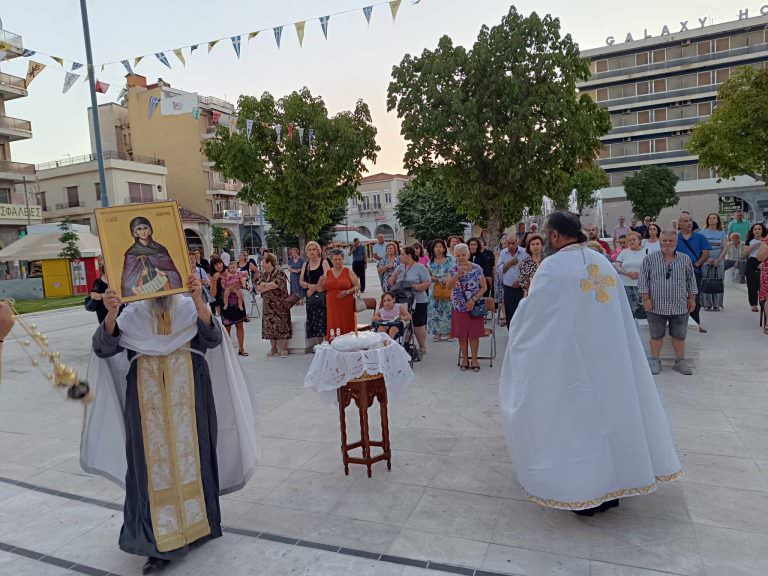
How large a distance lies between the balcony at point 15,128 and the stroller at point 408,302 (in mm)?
35182

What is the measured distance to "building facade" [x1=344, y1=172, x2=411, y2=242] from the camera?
63.8 metres

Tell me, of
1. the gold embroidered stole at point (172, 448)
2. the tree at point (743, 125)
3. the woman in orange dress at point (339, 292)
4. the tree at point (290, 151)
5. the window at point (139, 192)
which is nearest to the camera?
the gold embroidered stole at point (172, 448)

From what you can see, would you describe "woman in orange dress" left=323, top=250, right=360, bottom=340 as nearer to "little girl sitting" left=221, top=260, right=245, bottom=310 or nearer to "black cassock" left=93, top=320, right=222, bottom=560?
"little girl sitting" left=221, top=260, right=245, bottom=310

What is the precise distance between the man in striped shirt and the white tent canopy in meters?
24.7

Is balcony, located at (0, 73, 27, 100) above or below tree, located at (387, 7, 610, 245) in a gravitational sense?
above

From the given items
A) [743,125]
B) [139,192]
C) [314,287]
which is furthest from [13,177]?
[743,125]

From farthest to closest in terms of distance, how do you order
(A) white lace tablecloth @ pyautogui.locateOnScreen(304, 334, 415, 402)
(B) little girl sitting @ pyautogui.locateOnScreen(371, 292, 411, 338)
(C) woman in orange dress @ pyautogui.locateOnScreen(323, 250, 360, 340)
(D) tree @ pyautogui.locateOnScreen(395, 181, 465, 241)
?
(D) tree @ pyautogui.locateOnScreen(395, 181, 465, 241)
(B) little girl sitting @ pyautogui.locateOnScreen(371, 292, 411, 338)
(C) woman in orange dress @ pyautogui.locateOnScreen(323, 250, 360, 340)
(A) white lace tablecloth @ pyautogui.locateOnScreen(304, 334, 415, 402)

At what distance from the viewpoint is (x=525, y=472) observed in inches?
144

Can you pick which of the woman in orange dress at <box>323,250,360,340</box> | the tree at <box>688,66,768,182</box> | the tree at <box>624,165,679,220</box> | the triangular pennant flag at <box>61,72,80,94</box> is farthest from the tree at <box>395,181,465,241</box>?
the woman in orange dress at <box>323,250,360,340</box>

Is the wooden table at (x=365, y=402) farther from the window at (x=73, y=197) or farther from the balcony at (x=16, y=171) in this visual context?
the window at (x=73, y=197)

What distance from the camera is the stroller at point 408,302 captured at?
8500mm

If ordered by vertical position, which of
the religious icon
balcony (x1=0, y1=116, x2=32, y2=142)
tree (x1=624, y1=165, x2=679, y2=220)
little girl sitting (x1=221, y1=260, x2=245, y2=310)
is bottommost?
little girl sitting (x1=221, y1=260, x2=245, y2=310)

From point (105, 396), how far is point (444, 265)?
6382mm

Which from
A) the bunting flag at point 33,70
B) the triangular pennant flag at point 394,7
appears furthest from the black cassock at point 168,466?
the bunting flag at point 33,70
